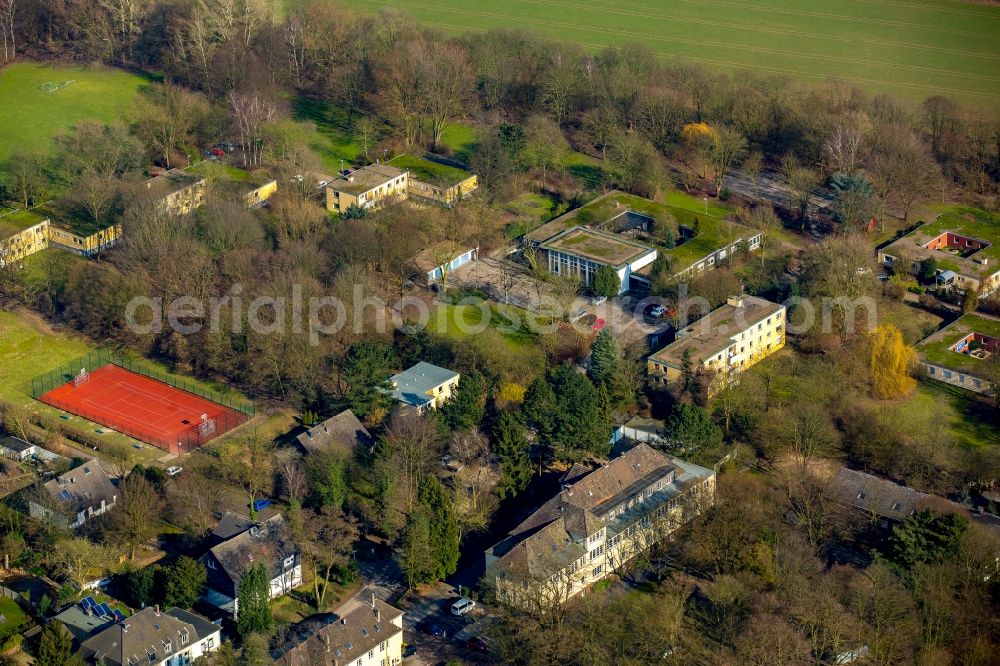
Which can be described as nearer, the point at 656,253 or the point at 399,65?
the point at 656,253

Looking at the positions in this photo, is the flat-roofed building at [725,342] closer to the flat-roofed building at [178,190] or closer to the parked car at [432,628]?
the parked car at [432,628]

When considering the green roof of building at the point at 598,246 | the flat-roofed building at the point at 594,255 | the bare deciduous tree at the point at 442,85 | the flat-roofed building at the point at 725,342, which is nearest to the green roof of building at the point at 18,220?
the bare deciduous tree at the point at 442,85

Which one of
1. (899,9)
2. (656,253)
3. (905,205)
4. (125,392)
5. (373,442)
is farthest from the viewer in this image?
(899,9)

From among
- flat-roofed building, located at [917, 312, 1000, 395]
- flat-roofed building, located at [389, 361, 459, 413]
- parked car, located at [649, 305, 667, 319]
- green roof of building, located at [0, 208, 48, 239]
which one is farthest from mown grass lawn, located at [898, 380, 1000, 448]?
green roof of building, located at [0, 208, 48, 239]

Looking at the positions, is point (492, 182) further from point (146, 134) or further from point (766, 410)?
point (766, 410)

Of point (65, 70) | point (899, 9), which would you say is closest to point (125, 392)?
point (65, 70)

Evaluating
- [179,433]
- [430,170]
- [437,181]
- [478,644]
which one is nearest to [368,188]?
[437,181]

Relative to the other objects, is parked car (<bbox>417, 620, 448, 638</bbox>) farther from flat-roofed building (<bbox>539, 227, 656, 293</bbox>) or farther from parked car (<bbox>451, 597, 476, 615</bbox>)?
flat-roofed building (<bbox>539, 227, 656, 293</bbox>)
